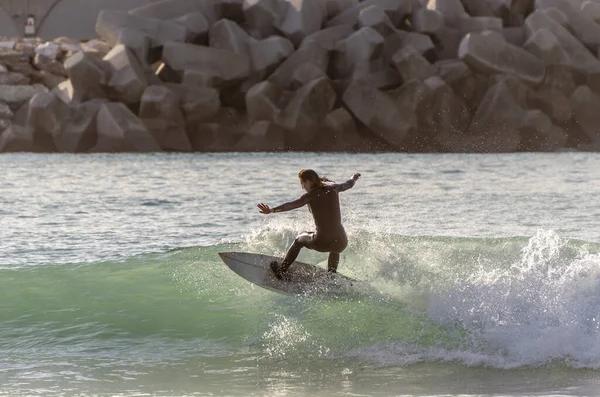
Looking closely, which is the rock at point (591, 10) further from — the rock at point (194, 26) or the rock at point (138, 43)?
the rock at point (138, 43)

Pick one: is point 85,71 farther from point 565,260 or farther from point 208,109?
point 565,260

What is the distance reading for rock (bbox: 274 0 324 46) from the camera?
40.9 metres

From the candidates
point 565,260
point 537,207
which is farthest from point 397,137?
A: point 565,260

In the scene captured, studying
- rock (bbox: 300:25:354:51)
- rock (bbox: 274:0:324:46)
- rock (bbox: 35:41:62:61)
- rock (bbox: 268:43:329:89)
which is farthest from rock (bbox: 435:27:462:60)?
rock (bbox: 35:41:62:61)

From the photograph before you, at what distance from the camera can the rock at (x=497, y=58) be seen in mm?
39500

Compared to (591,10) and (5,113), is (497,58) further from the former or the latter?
(5,113)

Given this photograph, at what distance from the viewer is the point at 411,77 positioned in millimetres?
39594

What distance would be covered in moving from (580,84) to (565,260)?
3097 centimetres

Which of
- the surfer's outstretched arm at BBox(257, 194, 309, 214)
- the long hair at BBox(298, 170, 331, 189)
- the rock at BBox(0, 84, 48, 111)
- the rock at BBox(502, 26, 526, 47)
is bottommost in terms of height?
the rock at BBox(0, 84, 48, 111)

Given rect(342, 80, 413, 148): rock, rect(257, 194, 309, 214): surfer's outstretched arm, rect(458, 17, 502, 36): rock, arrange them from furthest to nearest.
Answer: rect(458, 17, 502, 36): rock < rect(342, 80, 413, 148): rock < rect(257, 194, 309, 214): surfer's outstretched arm

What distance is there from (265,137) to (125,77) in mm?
5107

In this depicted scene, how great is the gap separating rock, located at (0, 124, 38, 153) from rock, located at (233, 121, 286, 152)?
752 cm

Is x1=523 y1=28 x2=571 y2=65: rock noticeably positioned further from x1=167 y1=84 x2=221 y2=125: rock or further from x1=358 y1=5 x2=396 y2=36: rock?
x1=167 y1=84 x2=221 y2=125: rock

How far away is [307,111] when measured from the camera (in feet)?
127
